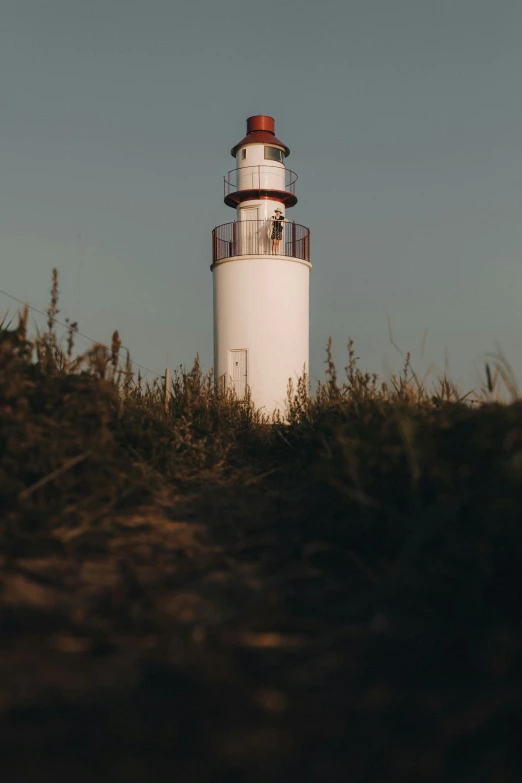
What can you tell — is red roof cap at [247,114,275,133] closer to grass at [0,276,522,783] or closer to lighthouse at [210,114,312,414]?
lighthouse at [210,114,312,414]

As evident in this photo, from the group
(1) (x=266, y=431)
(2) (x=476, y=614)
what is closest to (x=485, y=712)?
(2) (x=476, y=614)

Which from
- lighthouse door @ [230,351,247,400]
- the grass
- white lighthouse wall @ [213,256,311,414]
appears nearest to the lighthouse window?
white lighthouse wall @ [213,256,311,414]

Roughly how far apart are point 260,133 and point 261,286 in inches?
196

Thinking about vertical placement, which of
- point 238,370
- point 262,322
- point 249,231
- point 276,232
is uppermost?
point 249,231

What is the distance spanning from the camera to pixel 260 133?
1891cm

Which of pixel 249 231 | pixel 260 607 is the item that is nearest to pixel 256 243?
pixel 249 231

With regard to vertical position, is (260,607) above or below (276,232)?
below

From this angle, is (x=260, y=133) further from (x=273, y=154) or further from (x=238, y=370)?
(x=238, y=370)

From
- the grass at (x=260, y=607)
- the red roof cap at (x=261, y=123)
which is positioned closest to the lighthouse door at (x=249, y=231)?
the red roof cap at (x=261, y=123)

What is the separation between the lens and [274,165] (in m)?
18.7

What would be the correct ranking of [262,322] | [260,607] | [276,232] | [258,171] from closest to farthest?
1. [260,607]
2. [262,322]
3. [276,232]
4. [258,171]

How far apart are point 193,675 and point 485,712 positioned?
58cm

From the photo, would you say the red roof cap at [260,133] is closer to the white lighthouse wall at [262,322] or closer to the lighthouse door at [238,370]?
the white lighthouse wall at [262,322]

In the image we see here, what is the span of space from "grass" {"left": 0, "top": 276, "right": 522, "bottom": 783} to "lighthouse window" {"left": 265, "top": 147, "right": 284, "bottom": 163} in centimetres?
1678
